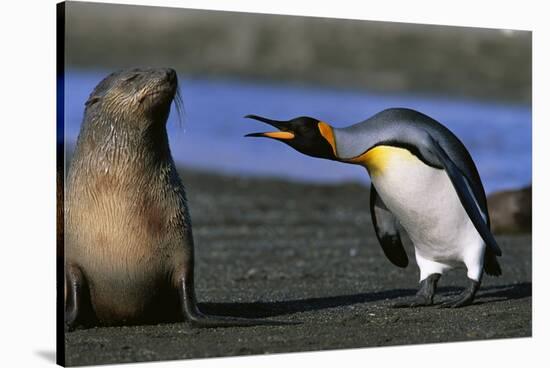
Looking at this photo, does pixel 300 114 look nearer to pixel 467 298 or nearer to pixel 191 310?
pixel 467 298

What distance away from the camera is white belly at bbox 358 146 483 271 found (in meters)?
6.63

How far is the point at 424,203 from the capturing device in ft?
21.9

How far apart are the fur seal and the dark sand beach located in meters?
0.15

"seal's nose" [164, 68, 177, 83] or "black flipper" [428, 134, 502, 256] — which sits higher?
"seal's nose" [164, 68, 177, 83]

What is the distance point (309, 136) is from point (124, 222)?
1.20 m

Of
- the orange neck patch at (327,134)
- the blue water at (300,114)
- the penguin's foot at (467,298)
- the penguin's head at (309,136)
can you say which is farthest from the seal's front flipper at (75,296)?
the blue water at (300,114)

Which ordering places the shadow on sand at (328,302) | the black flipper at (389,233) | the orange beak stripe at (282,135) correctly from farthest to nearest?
1. the black flipper at (389,233)
2. the shadow on sand at (328,302)
3. the orange beak stripe at (282,135)

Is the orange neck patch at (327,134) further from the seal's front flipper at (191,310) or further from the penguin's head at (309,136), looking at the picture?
the seal's front flipper at (191,310)

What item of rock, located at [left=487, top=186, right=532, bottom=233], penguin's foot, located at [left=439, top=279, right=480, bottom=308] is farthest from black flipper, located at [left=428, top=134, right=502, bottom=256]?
rock, located at [left=487, top=186, right=532, bottom=233]

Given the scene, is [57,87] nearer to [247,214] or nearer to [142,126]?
[142,126]

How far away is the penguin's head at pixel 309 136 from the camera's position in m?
6.60

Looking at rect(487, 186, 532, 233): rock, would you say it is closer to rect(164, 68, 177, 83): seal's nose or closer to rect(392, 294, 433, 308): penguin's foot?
rect(392, 294, 433, 308): penguin's foot

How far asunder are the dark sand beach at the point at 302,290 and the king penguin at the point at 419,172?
45cm
